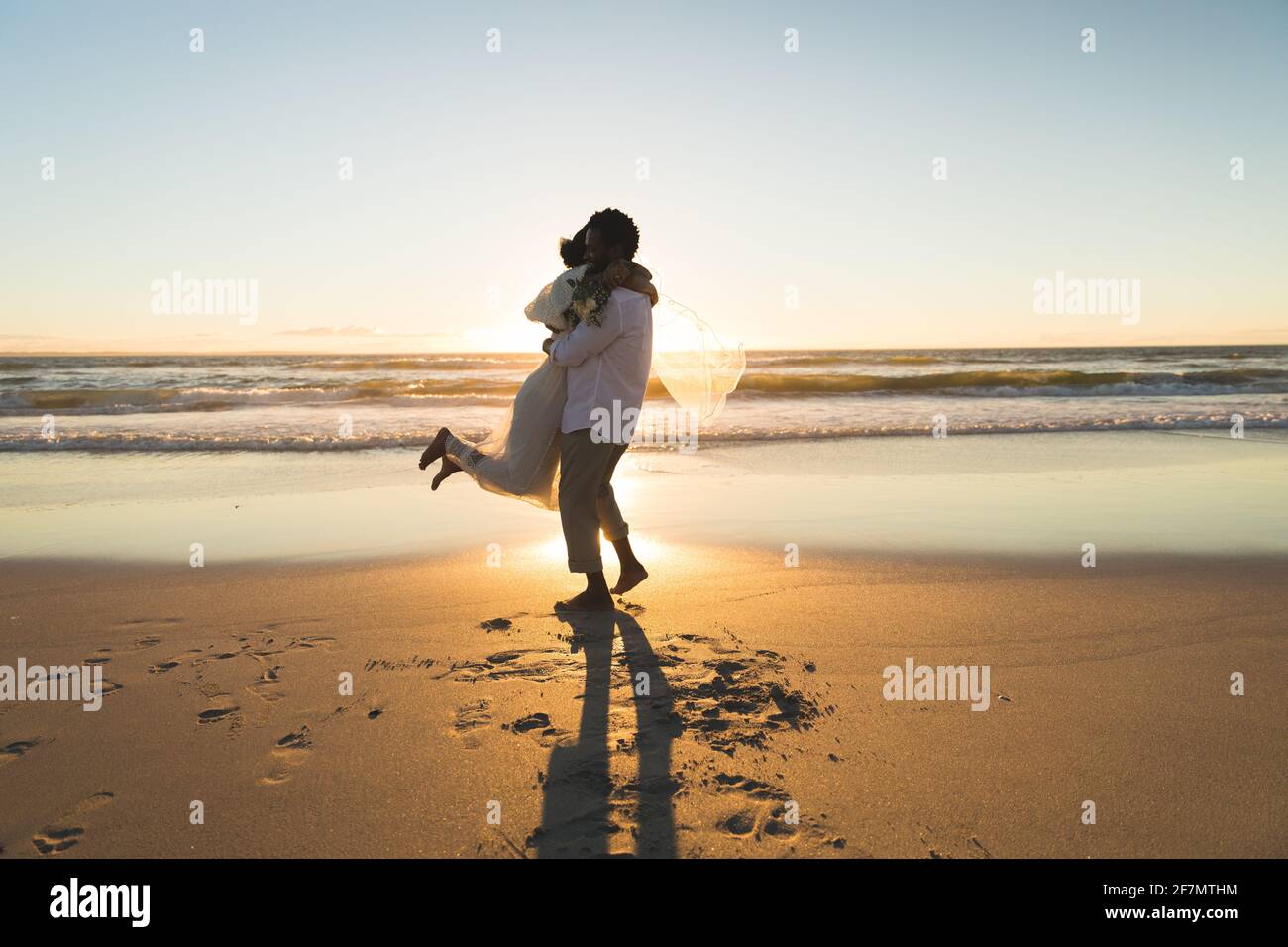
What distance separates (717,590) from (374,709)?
2.27m

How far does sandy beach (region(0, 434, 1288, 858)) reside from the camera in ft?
8.48

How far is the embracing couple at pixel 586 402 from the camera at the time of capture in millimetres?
4348

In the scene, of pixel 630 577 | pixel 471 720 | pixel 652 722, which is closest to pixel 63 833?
pixel 471 720

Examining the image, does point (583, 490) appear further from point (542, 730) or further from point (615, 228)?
point (542, 730)

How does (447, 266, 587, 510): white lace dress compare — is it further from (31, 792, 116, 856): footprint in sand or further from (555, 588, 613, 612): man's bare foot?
(31, 792, 116, 856): footprint in sand

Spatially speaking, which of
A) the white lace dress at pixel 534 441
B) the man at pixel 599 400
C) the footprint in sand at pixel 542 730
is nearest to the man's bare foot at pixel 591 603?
the man at pixel 599 400

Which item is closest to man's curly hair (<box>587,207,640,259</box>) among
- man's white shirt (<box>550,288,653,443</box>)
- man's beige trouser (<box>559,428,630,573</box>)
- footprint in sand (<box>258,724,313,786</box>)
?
man's white shirt (<box>550,288,653,443</box>)

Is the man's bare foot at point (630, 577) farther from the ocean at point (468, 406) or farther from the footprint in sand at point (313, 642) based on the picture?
A: the ocean at point (468, 406)

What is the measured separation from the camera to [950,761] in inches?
116

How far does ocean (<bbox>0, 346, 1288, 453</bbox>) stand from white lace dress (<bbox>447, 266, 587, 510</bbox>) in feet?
26.9

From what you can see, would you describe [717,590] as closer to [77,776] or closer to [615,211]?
[615,211]

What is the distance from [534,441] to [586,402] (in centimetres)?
43
